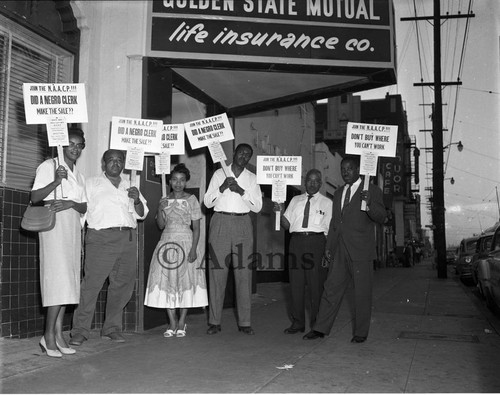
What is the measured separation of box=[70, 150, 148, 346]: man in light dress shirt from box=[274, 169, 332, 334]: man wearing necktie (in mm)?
1889

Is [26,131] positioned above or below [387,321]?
above

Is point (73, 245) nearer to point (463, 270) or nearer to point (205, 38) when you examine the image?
point (205, 38)

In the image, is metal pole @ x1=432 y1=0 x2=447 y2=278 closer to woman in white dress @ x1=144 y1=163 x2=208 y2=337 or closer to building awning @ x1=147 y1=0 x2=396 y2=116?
building awning @ x1=147 y1=0 x2=396 y2=116

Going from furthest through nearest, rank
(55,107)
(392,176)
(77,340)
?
(392,176), (77,340), (55,107)

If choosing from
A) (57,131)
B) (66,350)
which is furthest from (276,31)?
(66,350)

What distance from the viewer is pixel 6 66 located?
5.88m

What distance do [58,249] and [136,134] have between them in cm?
178

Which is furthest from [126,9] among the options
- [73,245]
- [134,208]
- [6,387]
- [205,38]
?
[6,387]

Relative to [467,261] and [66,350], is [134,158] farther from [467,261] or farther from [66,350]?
[467,261]

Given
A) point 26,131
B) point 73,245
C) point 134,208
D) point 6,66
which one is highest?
point 6,66

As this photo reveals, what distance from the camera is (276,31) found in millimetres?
7207

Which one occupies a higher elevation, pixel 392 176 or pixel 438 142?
pixel 392 176

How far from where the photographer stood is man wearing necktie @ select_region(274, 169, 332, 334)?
22.1 feet

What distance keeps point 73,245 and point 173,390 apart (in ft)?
5.90
